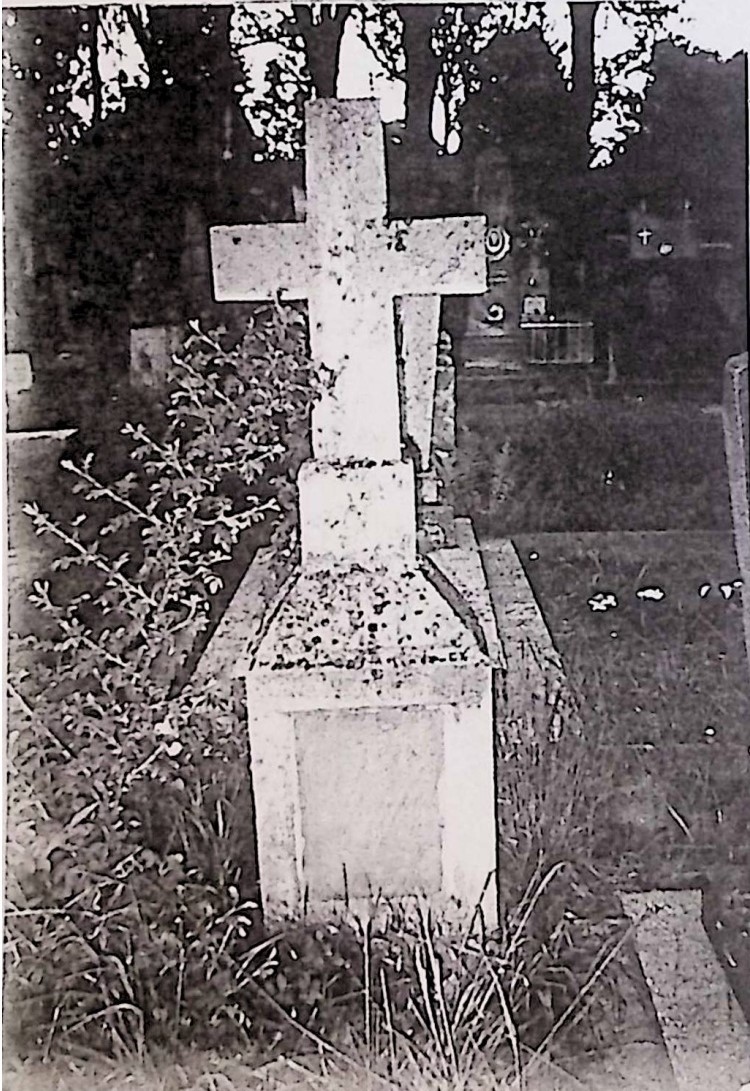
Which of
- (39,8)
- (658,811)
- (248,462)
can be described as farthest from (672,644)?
(39,8)

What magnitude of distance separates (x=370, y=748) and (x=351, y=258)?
52cm

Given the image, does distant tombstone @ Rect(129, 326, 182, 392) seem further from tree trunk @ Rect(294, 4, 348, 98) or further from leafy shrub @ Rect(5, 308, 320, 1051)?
tree trunk @ Rect(294, 4, 348, 98)

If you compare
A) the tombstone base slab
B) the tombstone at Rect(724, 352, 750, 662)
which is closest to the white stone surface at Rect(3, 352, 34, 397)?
the tombstone base slab

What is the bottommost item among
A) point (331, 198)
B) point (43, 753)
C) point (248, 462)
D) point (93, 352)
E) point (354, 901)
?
point (354, 901)

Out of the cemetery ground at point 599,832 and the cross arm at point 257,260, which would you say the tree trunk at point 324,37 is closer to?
the cross arm at point 257,260

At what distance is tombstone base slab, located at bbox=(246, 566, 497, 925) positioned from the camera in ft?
4.82

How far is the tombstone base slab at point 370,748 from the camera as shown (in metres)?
1.47

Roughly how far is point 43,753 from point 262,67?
761 millimetres

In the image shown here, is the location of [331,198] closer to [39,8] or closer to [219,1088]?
[39,8]

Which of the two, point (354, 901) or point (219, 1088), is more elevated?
point (354, 901)

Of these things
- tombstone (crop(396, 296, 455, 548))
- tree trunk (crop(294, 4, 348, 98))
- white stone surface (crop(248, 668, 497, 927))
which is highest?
tree trunk (crop(294, 4, 348, 98))

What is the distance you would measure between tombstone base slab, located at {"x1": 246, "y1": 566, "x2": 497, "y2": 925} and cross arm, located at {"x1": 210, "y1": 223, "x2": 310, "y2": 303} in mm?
307

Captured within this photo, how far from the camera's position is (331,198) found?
4.79 ft

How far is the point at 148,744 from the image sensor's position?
147 centimetres
